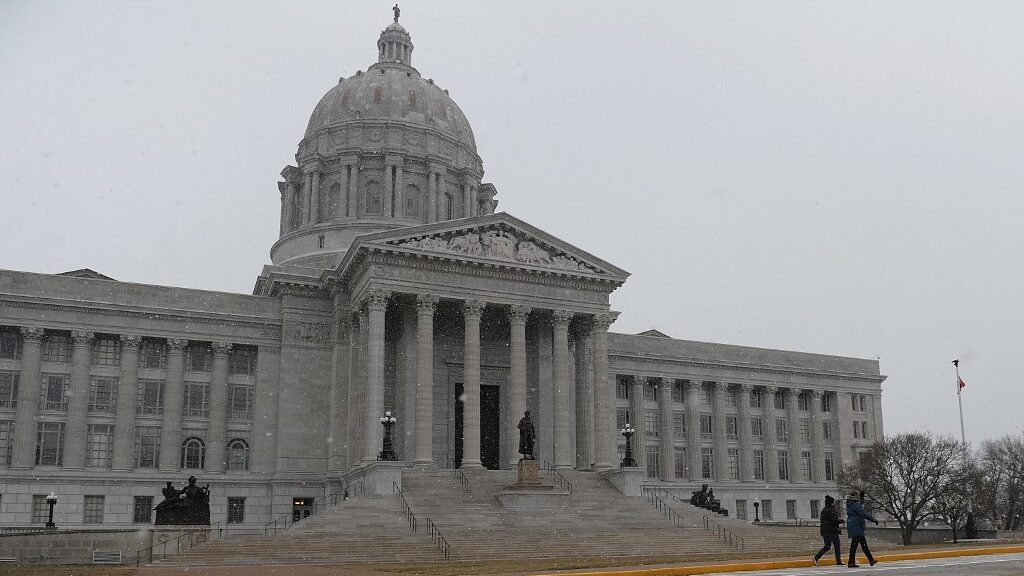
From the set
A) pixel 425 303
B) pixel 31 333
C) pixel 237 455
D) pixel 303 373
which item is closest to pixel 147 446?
pixel 237 455

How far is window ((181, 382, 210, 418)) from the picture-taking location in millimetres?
55406

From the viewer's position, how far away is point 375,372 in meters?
49.7

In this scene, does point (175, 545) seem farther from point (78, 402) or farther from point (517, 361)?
point (517, 361)

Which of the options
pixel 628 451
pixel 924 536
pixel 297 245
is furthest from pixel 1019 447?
pixel 297 245

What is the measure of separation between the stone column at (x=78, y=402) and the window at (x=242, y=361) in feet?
25.2

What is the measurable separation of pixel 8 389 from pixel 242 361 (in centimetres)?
1229

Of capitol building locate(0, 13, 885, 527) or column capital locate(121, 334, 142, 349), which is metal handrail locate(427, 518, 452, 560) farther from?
column capital locate(121, 334, 142, 349)

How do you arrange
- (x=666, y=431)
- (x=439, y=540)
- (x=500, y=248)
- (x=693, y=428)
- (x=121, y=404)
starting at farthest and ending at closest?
1. (x=693, y=428)
2. (x=666, y=431)
3. (x=500, y=248)
4. (x=121, y=404)
5. (x=439, y=540)

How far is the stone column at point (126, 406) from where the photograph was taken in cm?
5303

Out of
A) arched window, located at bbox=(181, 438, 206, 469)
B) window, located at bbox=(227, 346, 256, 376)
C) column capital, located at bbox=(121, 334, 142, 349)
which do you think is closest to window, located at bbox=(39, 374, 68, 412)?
column capital, located at bbox=(121, 334, 142, 349)

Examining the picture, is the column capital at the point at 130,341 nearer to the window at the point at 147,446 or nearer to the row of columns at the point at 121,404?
the row of columns at the point at 121,404

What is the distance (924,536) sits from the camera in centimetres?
5631

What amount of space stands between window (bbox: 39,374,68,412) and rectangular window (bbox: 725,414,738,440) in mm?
46253

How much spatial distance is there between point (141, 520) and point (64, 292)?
43.2 feet
